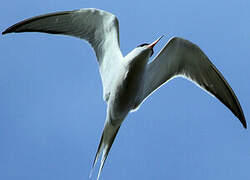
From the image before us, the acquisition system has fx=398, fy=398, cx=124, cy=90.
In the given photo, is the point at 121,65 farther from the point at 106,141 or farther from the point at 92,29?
the point at 106,141

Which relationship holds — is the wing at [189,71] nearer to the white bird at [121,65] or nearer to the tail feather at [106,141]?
the white bird at [121,65]

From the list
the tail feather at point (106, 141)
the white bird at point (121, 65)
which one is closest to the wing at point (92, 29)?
the white bird at point (121, 65)

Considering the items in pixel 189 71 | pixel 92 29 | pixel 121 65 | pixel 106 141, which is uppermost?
pixel 92 29

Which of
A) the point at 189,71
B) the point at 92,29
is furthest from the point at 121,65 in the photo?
the point at 189,71

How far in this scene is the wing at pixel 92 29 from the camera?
7086 mm

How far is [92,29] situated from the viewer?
24.2ft

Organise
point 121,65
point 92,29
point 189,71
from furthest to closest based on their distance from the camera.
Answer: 1. point 189,71
2. point 92,29
3. point 121,65

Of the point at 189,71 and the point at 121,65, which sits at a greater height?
the point at 121,65

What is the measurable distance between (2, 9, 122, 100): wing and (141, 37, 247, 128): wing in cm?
73

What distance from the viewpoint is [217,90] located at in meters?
7.45

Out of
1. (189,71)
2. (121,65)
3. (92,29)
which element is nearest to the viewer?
(121,65)

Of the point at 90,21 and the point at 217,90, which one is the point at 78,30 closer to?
the point at 90,21

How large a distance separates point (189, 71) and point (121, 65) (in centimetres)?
149

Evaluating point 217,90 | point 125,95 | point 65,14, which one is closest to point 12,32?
point 65,14
